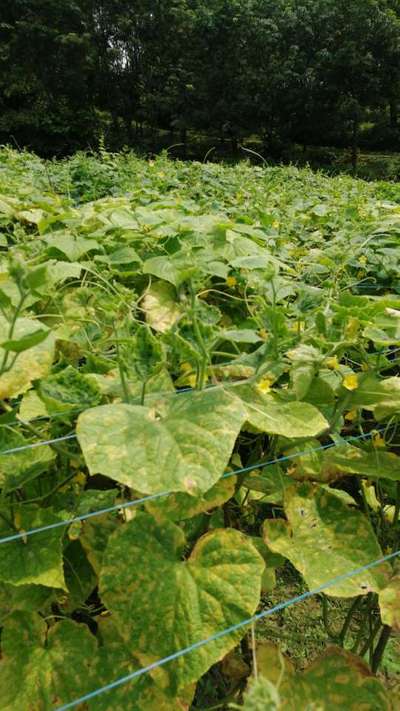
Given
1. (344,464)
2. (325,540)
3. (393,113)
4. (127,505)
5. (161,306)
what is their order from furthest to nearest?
(393,113), (161,306), (344,464), (325,540), (127,505)

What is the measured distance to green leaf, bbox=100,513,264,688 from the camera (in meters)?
0.89

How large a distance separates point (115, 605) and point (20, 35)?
26467 mm

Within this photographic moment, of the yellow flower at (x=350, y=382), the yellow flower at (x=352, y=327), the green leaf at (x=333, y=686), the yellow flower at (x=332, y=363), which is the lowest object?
the green leaf at (x=333, y=686)

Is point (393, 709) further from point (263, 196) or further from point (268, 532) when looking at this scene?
point (263, 196)

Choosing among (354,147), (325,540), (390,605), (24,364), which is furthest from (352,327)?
(354,147)

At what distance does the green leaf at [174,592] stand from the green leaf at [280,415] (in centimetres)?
20

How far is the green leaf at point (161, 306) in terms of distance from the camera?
1480mm

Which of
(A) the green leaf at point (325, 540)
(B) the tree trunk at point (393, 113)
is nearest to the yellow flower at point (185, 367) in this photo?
(A) the green leaf at point (325, 540)

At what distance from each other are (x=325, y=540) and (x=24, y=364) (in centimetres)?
66

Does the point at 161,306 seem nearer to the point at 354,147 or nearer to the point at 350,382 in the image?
the point at 350,382

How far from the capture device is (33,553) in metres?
0.97

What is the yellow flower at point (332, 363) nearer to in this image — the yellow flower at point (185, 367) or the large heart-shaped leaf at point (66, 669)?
the yellow flower at point (185, 367)

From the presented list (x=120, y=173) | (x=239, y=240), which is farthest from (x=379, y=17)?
(x=239, y=240)

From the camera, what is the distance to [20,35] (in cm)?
2294
